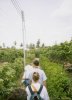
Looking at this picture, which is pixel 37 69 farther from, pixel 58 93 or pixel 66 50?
pixel 66 50

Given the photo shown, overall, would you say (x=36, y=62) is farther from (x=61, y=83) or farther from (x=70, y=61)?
(x=70, y=61)

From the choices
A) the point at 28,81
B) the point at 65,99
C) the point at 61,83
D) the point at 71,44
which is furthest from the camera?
the point at 71,44

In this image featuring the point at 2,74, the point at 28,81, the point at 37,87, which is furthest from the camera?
the point at 2,74

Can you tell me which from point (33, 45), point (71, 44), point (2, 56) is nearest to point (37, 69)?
point (71, 44)

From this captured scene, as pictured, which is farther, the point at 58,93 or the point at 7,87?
the point at 7,87

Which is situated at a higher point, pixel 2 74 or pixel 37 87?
pixel 37 87

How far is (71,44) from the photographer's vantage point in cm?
2925

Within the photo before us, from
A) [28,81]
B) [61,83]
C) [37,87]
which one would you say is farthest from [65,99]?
[37,87]

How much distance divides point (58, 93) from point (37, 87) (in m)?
5.50

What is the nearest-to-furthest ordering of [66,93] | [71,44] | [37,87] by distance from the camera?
[37,87], [66,93], [71,44]

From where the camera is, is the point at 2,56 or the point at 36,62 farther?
the point at 2,56

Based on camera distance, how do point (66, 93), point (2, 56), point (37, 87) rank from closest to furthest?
point (37, 87), point (66, 93), point (2, 56)

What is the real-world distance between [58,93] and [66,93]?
0.35 metres

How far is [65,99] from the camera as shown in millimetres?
10875
